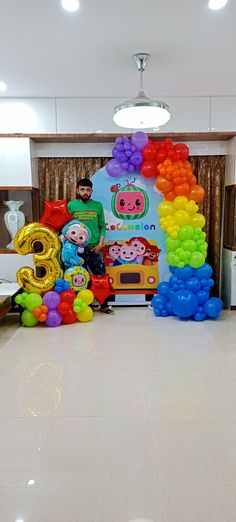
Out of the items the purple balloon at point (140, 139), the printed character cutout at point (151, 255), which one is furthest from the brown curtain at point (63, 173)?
the printed character cutout at point (151, 255)

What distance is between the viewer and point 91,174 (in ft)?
16.6

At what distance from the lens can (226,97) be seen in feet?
14.9

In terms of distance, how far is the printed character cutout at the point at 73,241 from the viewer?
14.3 feet

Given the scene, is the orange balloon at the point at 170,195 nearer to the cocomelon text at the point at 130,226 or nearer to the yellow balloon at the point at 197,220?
the yellow balloon at the point at 197,220

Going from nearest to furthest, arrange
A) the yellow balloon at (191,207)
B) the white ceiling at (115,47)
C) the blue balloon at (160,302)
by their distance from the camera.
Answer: the white ceiling at (115,47)
the yellow balloon at (191,207)
the blue balloon at (160,302)

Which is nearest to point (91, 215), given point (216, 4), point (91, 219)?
point (91, 219)

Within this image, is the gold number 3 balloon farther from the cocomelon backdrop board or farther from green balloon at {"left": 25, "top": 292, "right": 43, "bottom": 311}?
the cocomelon backdrop board

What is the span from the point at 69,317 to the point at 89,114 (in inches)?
90.8

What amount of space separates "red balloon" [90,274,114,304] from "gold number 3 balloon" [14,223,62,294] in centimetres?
45

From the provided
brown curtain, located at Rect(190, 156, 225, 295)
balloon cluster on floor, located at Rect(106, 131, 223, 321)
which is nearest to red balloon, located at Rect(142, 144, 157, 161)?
balloon cluster on floor, located at Rect(106, 131, 223, 321)

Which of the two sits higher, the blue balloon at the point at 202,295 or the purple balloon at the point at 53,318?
the blue balloon at the point at 202,295

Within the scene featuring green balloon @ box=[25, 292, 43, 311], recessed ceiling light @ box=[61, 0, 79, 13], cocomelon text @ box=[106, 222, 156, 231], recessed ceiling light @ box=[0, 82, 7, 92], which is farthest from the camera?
cocomelon text @ box=[106, 222, 156, 231]

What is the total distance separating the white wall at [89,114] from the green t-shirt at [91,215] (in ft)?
2.69

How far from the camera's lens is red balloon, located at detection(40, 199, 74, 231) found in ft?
14.5
